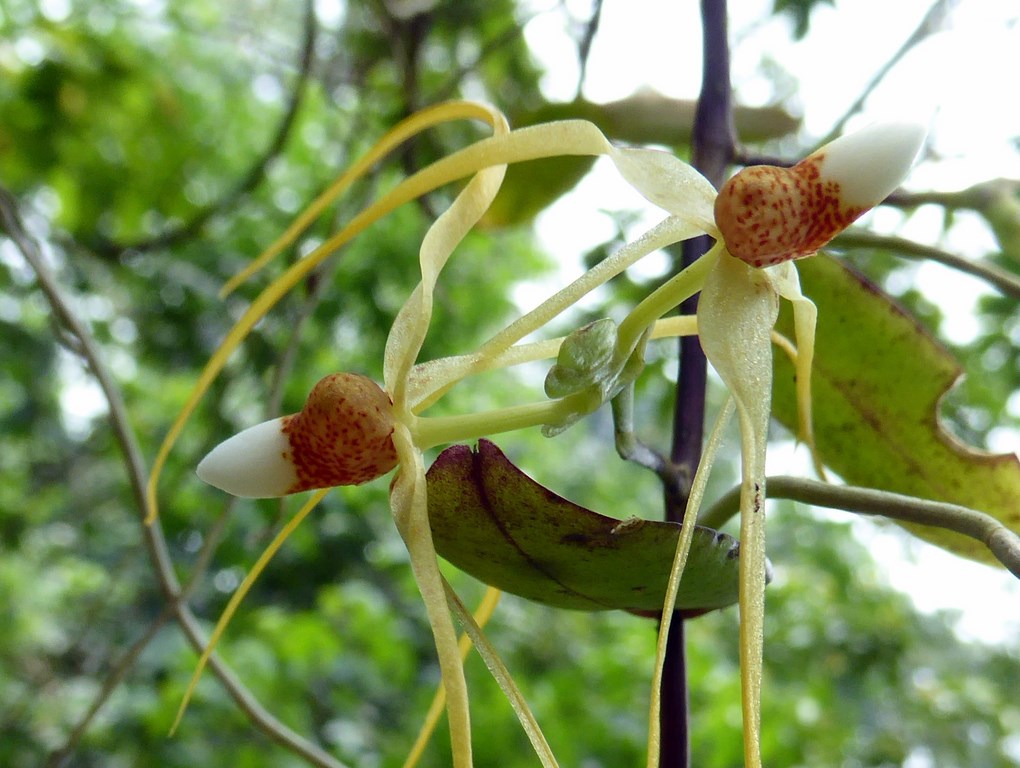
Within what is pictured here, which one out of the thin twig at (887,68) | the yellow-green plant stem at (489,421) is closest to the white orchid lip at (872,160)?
the yellow-green plant stem at (489,421)

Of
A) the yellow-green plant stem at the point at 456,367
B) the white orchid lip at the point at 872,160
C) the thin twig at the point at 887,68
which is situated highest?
the thin twig at the point at 887,68

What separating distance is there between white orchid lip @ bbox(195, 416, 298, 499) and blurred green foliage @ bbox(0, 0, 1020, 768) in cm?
52

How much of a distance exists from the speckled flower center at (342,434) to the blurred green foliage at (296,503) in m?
0.53

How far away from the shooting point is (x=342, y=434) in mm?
317

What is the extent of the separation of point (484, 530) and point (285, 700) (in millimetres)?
1093

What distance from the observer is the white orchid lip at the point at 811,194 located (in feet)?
0.95

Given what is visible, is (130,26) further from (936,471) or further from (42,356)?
(936,471)

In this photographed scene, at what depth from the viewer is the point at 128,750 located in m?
1.37

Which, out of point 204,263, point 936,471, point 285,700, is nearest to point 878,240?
point 936,471

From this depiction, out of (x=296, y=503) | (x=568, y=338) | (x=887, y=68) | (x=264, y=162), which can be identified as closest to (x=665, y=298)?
(x=568, y=338)

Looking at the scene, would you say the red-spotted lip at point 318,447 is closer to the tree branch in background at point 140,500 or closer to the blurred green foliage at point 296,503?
the tree branch in background at point 140,500

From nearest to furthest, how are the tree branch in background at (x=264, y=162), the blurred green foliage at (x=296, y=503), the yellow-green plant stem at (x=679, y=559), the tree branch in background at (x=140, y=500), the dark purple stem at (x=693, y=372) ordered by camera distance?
the yellow-green plant stem at (x=679, y=559) → the dark purple stem at (x=693, y=372) → the tree branch in background at (x=140, y=500) → the tree branch in background at (x=264, y=162) → the blurred green foliage at (x=296, y=503)

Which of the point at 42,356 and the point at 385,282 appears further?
the point at 42,356

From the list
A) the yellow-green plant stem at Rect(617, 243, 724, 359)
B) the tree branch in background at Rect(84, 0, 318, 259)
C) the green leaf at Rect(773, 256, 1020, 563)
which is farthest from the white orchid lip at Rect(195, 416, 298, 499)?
the tree branch in background at Rect(84, 0, 318, 259)
